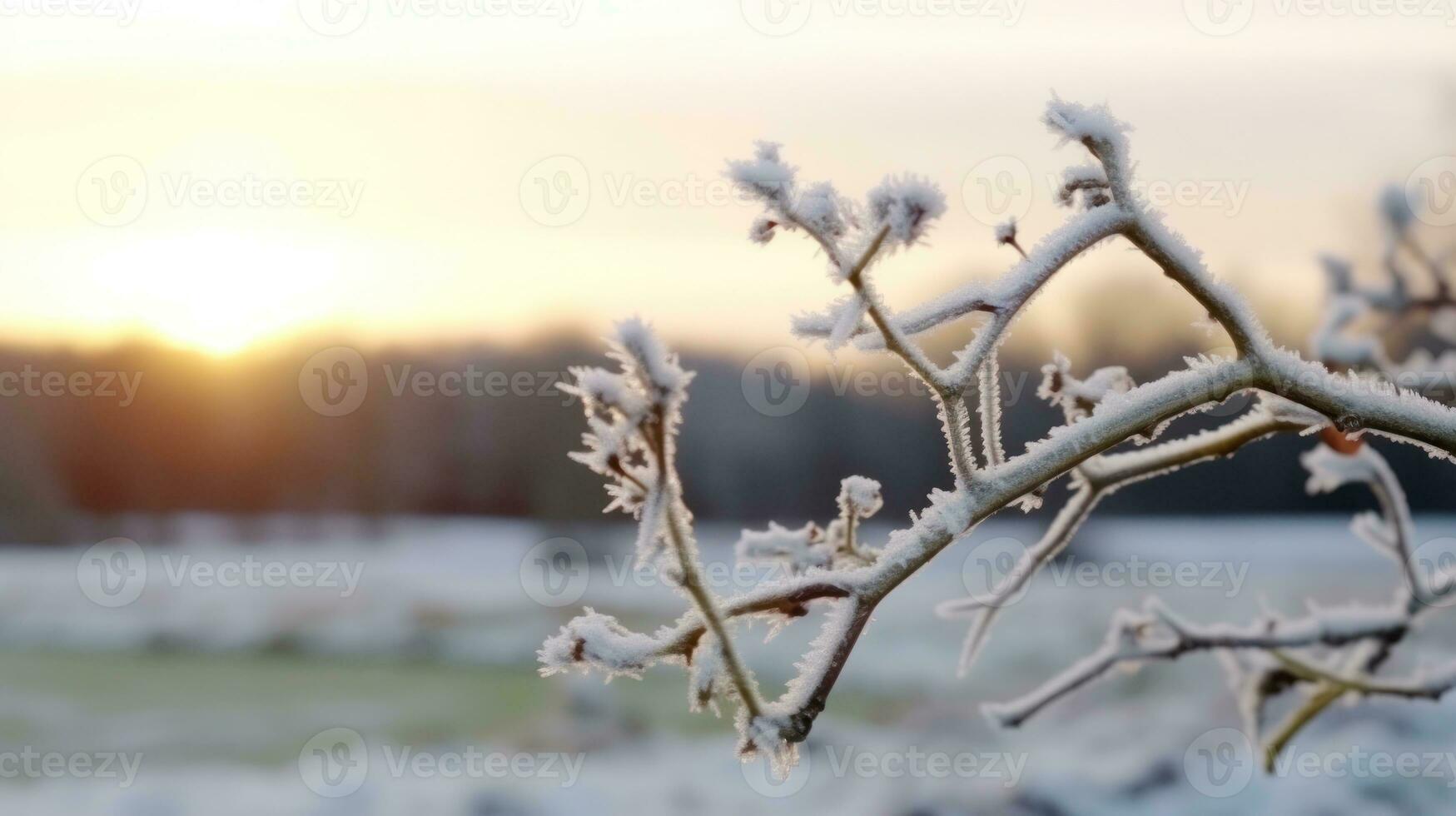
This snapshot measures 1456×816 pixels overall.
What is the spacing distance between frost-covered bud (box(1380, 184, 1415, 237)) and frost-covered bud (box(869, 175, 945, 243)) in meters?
2.18

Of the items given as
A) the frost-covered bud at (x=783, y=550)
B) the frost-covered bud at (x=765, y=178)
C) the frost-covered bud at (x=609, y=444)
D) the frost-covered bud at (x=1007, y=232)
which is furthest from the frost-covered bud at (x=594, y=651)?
the frost-covered bud at (x=1007, y=232)

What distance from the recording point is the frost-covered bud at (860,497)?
1232 millimetres

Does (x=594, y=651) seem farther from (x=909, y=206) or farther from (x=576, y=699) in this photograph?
(x=576, y=699)

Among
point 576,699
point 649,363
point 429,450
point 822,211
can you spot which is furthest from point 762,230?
point 429,450

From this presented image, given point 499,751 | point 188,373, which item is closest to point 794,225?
point 499,751

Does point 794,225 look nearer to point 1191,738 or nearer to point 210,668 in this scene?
point 1191,738

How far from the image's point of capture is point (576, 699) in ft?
25.8

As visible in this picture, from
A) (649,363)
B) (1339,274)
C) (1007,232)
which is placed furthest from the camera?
(1339,274)

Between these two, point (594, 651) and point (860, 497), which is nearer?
point (594, 651)

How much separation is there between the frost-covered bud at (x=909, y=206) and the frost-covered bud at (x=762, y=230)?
0.10m

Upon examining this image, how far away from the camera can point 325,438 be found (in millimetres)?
Result: 22156

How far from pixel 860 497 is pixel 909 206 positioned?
13.2 inches

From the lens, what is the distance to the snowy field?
588 cm

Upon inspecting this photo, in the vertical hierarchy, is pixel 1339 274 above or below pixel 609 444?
below
